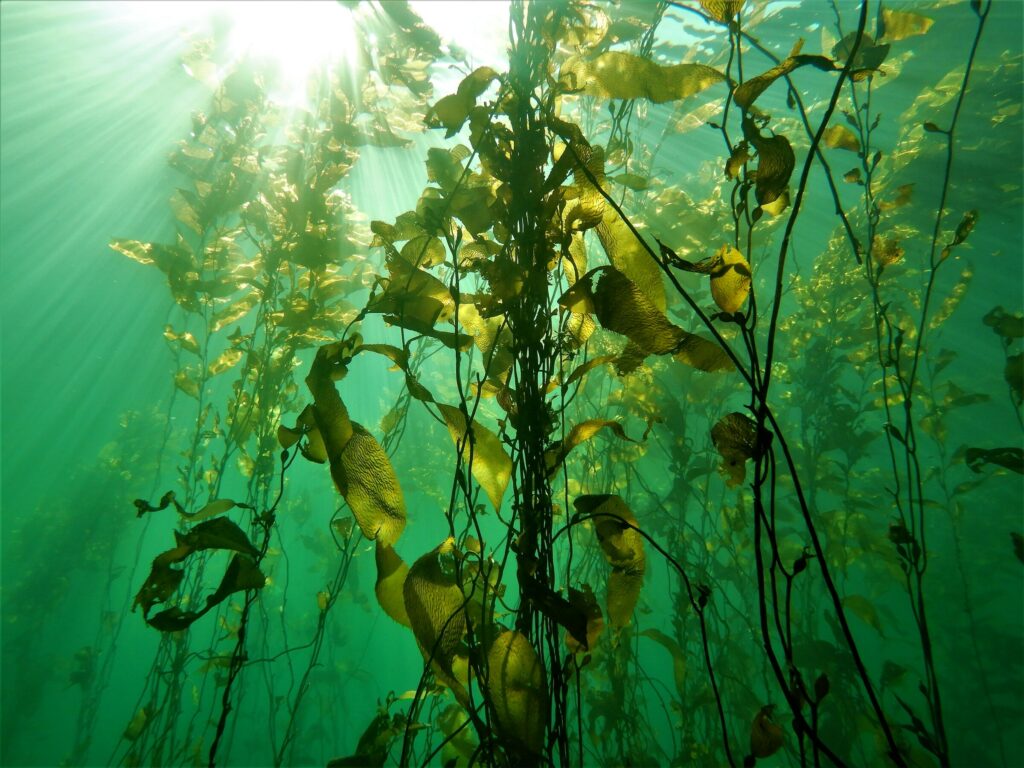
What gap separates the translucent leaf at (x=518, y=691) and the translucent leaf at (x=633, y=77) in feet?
3.72

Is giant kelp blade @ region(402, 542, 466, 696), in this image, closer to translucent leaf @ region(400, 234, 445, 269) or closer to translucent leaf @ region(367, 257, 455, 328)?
translucent leaf @ region(367, 257, 455, 328)

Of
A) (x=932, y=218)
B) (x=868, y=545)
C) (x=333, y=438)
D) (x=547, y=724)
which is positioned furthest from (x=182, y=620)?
Result: (x=932, y=218)

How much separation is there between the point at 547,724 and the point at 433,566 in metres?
0.33

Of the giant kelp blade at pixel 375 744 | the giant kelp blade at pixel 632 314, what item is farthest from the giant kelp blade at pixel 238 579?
the giant kelp blade at pixel 632 314

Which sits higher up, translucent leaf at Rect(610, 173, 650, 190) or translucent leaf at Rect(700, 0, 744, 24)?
translucent leaf at Rect(610, 173, 650, 190)

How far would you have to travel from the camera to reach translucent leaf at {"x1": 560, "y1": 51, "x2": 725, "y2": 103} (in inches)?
40.5

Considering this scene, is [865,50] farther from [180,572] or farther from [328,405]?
[180,572]

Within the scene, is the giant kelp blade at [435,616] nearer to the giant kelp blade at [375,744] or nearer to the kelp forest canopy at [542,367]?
the kelp forest canopy at [542,367]

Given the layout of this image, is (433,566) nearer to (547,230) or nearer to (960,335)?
(547,230)

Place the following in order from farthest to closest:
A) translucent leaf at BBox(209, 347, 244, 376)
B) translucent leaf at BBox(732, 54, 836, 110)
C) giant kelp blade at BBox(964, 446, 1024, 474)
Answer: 1. translucent leaf at BBox(209, 347, 244, 376)
2. giant kelp blade at BBox(964, 446, 1024, 474)
3. translucent leaf at BBox(732, 54, 836, 110)

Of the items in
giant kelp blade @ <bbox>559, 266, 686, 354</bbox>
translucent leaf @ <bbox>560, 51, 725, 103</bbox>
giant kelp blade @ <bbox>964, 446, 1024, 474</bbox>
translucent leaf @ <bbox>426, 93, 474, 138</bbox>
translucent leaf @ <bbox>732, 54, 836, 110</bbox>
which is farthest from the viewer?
giant kelp blade @ <bbox>964, 446, 1024, 474</bbox>

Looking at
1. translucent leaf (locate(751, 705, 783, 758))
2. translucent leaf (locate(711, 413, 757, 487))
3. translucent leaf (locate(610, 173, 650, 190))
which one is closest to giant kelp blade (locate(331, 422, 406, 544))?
translucent leaf (locate(711, 413, 757, 487))

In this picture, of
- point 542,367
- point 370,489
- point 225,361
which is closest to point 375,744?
point 370,489

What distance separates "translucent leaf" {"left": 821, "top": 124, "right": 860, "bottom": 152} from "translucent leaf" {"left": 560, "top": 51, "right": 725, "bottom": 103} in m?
0.52
